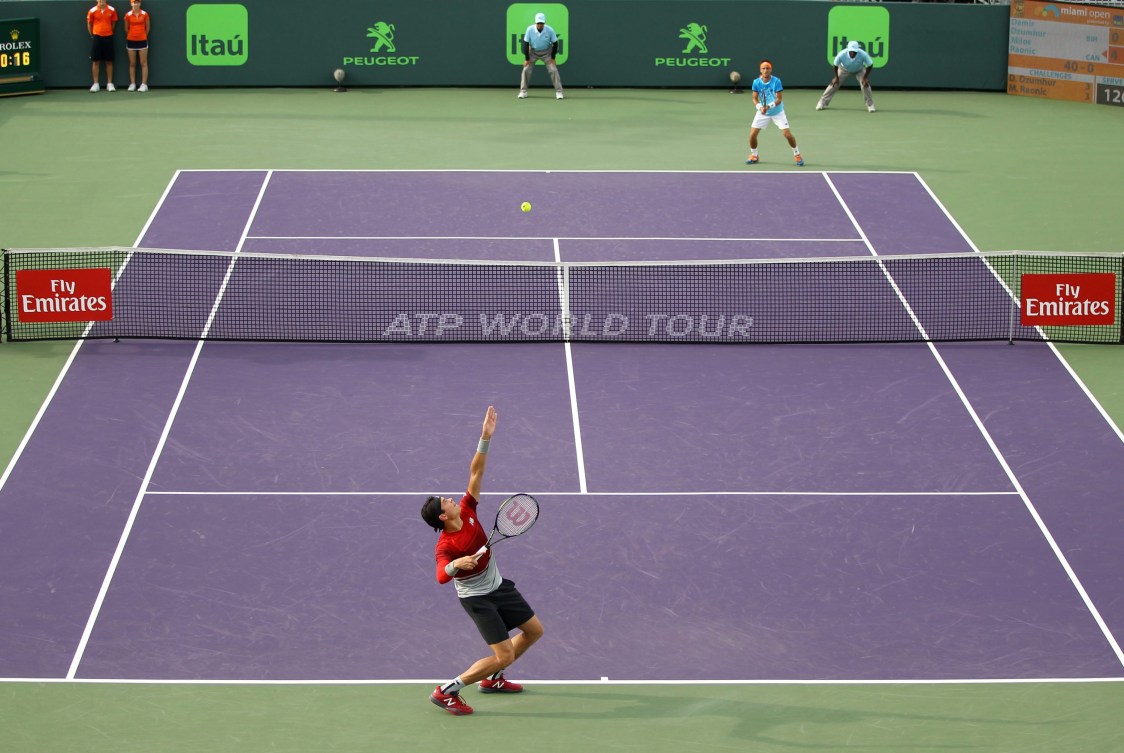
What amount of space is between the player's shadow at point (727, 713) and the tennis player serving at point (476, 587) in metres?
0.40

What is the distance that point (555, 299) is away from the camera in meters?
19.6

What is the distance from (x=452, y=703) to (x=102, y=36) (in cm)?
2140

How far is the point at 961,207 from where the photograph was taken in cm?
2372

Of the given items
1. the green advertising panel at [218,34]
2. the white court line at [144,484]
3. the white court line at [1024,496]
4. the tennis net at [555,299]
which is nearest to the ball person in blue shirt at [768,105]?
the tennis net at [555,299]

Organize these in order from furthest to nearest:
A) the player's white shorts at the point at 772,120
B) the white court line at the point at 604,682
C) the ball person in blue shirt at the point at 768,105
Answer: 1. the player's white shorts at the point at 772,120
2. the ball person in blue shirt at the point at 768,105
3. the white court line at the point at 604,682

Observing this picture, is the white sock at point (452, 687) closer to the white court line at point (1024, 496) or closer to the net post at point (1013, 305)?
the white court line at point (1024, 496)

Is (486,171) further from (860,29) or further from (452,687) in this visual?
(452,687)

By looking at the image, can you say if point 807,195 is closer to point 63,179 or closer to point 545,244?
point 545,244

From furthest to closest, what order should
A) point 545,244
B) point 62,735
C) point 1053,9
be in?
point 1053,9
point 545,244
point 62,735

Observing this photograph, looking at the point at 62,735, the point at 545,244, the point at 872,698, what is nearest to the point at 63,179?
the point at 545,244

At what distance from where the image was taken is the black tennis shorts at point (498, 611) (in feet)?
35.8

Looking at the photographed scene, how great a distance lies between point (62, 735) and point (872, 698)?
17.6 ft

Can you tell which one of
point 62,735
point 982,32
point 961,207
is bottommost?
point 62,735

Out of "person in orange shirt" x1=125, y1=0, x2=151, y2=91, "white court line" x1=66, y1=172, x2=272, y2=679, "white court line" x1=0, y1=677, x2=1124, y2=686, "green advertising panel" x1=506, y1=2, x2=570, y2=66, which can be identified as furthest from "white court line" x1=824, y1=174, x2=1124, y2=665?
"person in orange shirt" x1=125, y1=0, x2=151, y2=91
